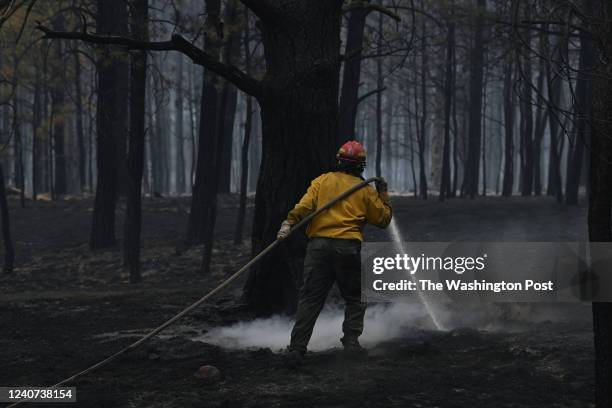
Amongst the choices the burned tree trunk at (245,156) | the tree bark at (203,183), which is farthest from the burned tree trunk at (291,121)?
the tree bark at (203,183)

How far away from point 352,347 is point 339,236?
0.97m

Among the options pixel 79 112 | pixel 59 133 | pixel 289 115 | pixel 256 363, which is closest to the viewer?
pixel 256 363

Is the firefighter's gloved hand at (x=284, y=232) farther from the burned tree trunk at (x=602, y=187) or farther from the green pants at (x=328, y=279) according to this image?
the burned tree trunk at (x=602, y=187)

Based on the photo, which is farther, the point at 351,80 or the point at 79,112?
the point at 79,112

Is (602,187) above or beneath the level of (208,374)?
above

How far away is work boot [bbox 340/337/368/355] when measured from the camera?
22.1ft

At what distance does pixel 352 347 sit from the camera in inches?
266

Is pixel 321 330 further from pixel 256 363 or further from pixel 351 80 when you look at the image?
pixel 351 80

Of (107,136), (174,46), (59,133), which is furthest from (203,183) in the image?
(59,133)

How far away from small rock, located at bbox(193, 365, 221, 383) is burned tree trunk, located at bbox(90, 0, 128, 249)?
11.5 meters

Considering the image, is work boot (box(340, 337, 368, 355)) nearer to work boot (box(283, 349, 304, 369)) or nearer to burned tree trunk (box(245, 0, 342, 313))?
work boot (box(283, 349, 304, 369))

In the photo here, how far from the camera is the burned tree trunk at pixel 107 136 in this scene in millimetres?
17344

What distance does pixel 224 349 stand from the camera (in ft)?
23.4

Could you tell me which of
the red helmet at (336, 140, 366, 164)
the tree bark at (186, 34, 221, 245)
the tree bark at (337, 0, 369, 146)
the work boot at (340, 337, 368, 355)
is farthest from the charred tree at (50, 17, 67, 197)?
the work boot at (340, 337, 368, 355)
